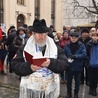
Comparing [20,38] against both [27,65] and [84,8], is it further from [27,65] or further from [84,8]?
[84,8]

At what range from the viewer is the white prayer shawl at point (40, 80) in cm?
341

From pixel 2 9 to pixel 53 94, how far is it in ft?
73.5

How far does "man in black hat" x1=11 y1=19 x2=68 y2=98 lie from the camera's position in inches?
131

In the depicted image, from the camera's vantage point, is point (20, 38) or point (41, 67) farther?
point (20, 38)

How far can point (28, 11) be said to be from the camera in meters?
28.8

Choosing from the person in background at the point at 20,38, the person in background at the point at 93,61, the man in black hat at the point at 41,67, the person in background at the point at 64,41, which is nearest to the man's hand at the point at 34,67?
the man in black hat at the point at 41,67

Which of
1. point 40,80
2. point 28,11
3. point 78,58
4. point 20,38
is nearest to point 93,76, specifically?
point 78,58

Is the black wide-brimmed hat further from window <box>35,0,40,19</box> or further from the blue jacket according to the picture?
window <box>35,0,40,19</box>

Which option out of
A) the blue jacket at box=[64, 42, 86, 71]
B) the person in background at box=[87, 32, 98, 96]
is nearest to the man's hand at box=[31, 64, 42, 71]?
the blue jacket at box=[64, 42, 86, 71]

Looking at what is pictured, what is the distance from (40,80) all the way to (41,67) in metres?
0.28

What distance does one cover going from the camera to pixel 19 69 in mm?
3389

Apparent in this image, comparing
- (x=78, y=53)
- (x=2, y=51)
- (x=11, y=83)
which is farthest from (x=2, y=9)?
(x=78, y=53)

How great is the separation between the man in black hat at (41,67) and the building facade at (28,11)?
20.7m

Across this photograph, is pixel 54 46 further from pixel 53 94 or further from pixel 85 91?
pixel 85 91
